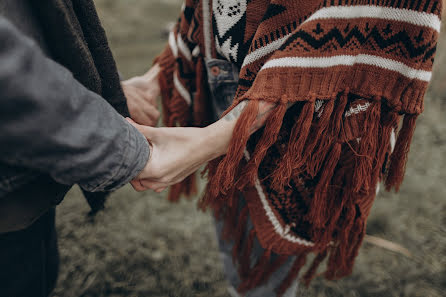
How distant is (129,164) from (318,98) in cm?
38

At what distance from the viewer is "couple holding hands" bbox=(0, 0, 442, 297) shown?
43 cm

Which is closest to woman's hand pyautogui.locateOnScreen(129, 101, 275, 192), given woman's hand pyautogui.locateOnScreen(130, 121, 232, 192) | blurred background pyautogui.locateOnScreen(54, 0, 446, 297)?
woman's hand pyautogui.locateOnScreen(130, 121, 232, 192)

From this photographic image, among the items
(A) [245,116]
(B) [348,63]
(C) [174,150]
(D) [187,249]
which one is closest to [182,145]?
(C) [174,150]

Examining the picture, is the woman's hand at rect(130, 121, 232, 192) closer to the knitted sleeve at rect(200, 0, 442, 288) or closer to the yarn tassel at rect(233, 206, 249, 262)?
the knitted sleeve at rect(200, 0, 442, 288)

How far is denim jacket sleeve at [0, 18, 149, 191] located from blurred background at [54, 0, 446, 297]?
3.15 feet

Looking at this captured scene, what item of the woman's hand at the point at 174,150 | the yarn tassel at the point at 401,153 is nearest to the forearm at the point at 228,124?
the woman's hand at the point at 174,150

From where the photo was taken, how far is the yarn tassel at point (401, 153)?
64 centimetres

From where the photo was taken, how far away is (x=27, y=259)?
69 cm

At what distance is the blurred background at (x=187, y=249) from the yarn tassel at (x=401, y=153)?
766 mm

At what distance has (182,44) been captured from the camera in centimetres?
83

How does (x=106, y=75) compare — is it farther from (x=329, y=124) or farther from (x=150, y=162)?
(x=329, y=124)

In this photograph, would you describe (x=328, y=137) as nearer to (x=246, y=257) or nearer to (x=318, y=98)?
(x=318, y=98)

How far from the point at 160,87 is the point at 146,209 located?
2.87 ft

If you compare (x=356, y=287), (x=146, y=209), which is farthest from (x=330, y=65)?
(x=146, y=209)
